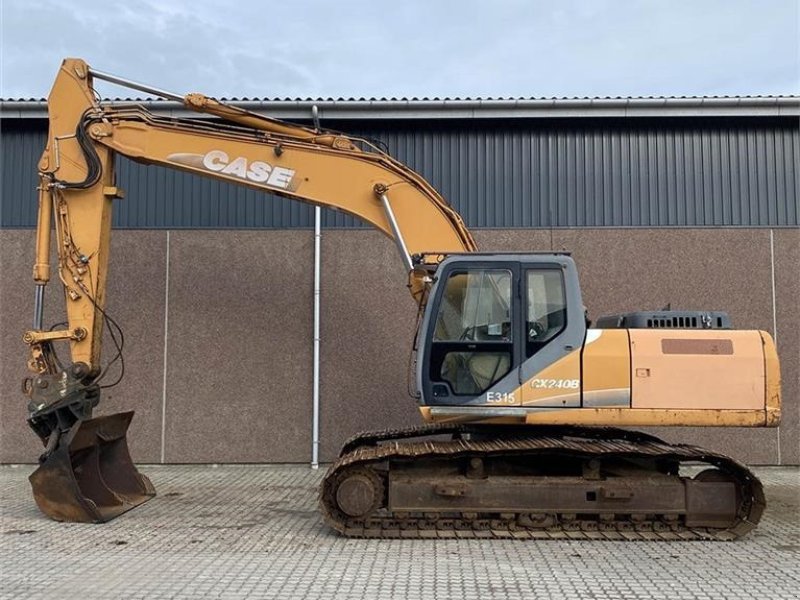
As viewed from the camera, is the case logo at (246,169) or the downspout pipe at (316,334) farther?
the downspout pipe at (316,334)

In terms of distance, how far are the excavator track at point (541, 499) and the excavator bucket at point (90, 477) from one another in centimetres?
257

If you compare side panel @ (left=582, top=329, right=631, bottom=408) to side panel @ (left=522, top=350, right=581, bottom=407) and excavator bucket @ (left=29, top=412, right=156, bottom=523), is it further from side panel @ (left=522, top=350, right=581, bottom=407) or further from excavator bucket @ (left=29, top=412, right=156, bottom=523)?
excavator bucket @ (left=29, top=412, right=156, bottom=523)

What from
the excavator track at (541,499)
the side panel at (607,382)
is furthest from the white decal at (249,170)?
the side panel at (607,382)

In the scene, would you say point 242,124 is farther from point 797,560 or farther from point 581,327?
point 797,560

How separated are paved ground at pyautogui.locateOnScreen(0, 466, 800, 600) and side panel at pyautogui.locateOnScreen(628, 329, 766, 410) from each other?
4.26ft

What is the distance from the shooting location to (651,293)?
10.5 metres

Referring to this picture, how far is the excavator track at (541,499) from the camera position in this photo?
6461mm

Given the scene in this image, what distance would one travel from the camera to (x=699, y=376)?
6496mm

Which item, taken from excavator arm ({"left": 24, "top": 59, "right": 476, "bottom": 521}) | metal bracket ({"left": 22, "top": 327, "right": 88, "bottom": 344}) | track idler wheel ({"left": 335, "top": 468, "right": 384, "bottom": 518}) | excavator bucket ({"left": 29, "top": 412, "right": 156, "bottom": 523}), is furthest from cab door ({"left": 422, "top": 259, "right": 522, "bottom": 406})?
metal bracket ({"left": 22, "top": 327, "right": 88, "bottom": 344})

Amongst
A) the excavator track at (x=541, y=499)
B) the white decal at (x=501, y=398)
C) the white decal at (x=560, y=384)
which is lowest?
the excavator track at (x=541, y=499)

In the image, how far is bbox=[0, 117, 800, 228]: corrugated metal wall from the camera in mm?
10672

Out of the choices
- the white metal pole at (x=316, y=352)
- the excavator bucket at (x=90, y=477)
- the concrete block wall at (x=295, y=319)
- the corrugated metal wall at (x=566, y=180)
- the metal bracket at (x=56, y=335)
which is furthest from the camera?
the corrugated metal wall at (x=566, y=180)

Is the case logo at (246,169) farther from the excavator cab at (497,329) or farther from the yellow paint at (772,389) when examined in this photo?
the yellow paint at (772,389)

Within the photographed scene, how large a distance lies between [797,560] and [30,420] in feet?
24.1
